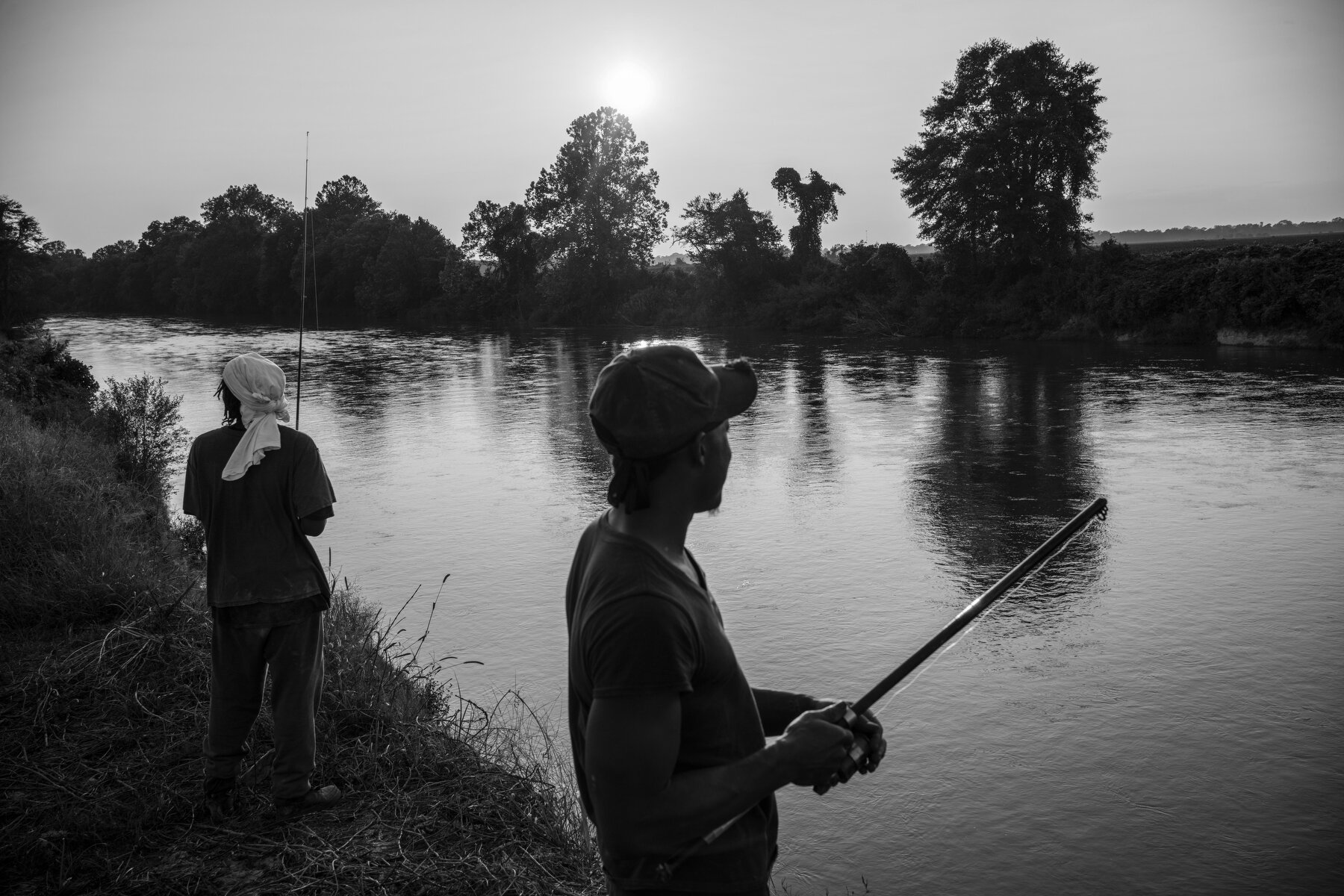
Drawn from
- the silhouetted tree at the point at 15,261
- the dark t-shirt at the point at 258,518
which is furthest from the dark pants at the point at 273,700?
the silhouetted tree at the point at 15,261

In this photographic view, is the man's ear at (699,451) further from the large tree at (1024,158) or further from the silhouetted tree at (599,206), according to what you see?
the silhouetted tree at (599,206)

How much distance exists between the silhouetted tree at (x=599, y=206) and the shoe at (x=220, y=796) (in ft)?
210

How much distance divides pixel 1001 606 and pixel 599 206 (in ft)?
210

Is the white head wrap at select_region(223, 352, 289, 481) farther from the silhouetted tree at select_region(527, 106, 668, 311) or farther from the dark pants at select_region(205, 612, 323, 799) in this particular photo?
the silhouetted tree at select_region(527, 106, 668, 311)

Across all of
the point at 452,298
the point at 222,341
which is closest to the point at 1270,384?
the point at 222,341

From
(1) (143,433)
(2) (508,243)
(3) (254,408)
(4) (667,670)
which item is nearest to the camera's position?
(4) (667,670)

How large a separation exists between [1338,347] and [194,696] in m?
31.1

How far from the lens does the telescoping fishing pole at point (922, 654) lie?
190 centimetres

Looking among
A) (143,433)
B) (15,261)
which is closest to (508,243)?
(15,261)

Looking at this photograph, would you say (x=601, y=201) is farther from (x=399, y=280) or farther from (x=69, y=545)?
(x=69, y=545)

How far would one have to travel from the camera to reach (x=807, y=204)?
188ft

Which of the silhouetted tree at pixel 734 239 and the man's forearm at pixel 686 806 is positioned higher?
the silhouetted tree at pixel 734 239

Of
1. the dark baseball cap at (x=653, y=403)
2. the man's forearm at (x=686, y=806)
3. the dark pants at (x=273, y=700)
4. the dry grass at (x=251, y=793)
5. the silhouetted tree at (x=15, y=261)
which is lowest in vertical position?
the dry grass at (x=251, y=793)

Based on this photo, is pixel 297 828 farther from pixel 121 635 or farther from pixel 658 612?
pixel 658 612
